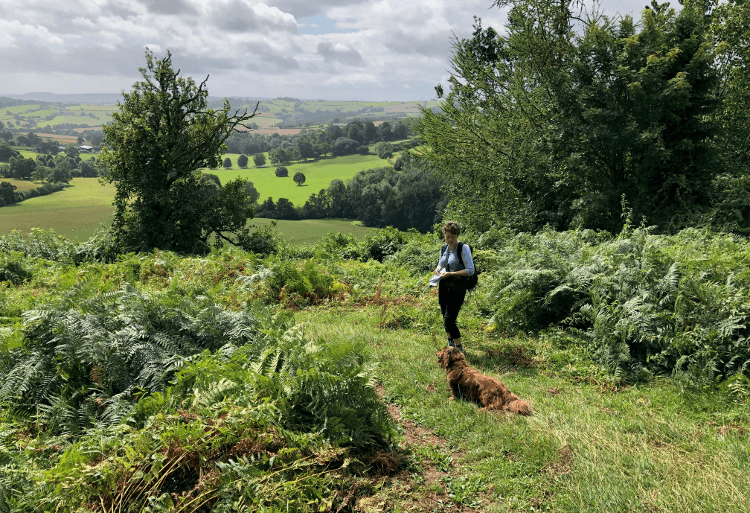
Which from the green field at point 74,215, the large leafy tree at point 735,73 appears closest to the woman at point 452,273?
the large leafy tree at point 735,73

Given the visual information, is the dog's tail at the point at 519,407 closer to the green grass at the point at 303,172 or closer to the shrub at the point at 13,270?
the shrub at the point at 13,270

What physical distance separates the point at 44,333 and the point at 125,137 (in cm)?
2091

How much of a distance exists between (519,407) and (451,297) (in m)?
2.23

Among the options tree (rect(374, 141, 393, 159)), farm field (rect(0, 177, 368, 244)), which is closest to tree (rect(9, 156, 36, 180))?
farm field (rect(0, 177, 368, 244))

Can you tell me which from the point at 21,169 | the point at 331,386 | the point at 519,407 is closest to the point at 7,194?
the point at 21,169

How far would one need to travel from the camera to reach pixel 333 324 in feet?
31.3

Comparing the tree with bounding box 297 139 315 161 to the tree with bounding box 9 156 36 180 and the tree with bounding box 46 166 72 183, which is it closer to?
the tree with bounding box 46 166 72 183

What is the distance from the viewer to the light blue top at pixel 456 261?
6.85 meters

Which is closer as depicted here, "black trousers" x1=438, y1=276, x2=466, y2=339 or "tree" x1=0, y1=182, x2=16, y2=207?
"black trousers" x1=438, y1=276, x2=466, y2=339

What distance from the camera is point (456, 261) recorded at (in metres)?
6.96

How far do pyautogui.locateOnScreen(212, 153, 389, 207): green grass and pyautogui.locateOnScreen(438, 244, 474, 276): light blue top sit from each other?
207ft

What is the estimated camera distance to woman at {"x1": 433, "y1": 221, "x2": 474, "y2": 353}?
6.86m

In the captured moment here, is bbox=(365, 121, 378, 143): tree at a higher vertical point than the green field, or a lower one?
higher

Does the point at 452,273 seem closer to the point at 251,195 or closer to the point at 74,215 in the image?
the point at 251,195
